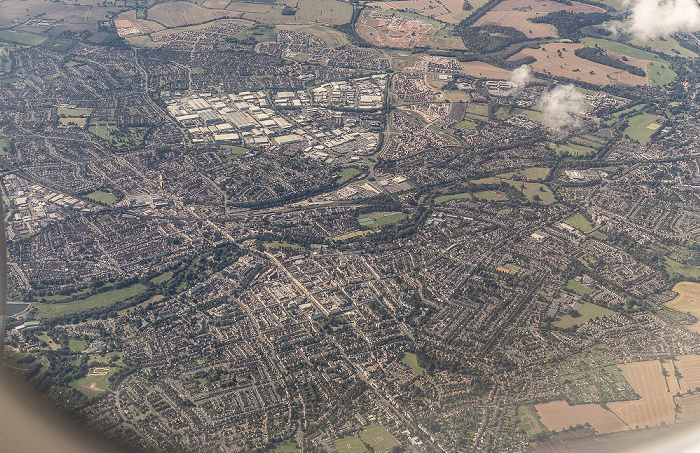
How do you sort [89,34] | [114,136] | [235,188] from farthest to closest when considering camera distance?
[89,34] → [114,136] → [235,188]

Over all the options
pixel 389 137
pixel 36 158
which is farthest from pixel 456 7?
pixel 36 158

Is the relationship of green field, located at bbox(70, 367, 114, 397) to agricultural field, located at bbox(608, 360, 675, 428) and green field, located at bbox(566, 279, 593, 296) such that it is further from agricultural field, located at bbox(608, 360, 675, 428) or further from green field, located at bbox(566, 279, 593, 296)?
green field, located at bbox(566, 279, 593, 296)

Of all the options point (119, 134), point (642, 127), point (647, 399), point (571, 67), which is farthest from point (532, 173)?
point (119, 134)

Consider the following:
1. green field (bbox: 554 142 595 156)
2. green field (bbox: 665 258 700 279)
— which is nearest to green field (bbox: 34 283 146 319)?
green field (bbox: 665 258 700 279)

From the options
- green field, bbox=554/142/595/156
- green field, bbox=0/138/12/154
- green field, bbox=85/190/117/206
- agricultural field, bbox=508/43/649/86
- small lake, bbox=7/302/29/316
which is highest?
agricultural field, bbox=508/43/649/86

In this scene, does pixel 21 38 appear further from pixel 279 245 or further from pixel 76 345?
pixel 76 345

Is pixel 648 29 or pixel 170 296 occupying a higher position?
pixel 648 29

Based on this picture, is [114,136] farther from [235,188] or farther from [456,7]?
[456,7]

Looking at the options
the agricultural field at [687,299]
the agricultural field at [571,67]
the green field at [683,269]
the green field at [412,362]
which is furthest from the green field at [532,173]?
the green field at [412,362]
